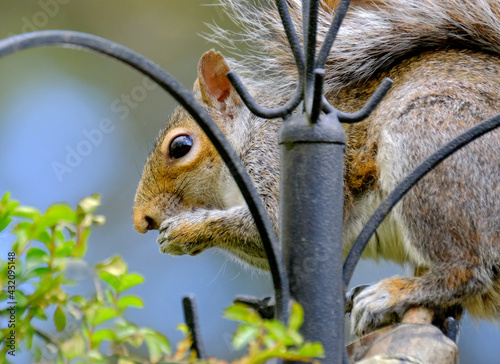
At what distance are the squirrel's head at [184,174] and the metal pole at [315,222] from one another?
2.22 feet

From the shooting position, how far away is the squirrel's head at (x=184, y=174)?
1.33m

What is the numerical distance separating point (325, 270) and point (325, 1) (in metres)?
0.85

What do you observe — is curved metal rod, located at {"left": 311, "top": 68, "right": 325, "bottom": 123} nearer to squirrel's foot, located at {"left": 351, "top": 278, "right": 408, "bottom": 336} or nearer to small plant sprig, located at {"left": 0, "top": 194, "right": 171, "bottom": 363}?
small plant sprig, located at {"left": 0, "top": 194, "right": 171, "bottom": 363}

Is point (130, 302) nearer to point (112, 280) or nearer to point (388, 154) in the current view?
point (112, 280)

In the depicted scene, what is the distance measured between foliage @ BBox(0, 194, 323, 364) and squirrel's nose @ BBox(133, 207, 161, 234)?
84 cm

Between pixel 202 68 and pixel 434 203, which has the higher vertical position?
pixel 202 68

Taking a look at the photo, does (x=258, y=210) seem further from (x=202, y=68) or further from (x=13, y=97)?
(x=13, y=97)

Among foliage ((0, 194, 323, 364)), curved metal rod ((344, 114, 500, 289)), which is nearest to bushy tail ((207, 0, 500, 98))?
curved metal rod ((344, 114, 500, 289))

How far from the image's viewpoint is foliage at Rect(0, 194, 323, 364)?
420mm

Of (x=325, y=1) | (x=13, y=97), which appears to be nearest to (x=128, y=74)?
(x=13, y=97)

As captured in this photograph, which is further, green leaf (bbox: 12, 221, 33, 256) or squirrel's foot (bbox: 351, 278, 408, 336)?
squirrel's foot (bbox: 351, 278, 408, 336)

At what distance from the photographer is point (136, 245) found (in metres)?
2.42

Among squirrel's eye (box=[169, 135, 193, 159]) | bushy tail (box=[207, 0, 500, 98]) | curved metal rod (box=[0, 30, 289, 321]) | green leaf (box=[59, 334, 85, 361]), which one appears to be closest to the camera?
green leaf (box=[59, 334, 85, 361])

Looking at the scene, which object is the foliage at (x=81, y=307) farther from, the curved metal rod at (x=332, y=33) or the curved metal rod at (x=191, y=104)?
the curved metal rod at (x=332, y=33)
